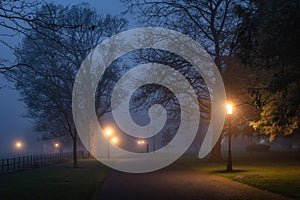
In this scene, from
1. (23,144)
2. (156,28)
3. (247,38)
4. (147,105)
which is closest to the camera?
(247,38)

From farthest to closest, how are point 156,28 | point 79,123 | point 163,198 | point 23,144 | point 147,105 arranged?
point 23,144 < point 79,123 < point 147,105 < point 156,28 < point 163,198

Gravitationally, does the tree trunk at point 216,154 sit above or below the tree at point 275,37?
below

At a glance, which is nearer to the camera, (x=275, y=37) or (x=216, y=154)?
(x=275, y=37)

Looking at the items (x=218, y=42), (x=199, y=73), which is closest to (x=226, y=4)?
(x=218, y=42)

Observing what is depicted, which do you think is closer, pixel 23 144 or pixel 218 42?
pixel 218 42

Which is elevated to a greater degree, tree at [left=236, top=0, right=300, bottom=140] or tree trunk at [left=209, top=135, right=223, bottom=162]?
tree at [left=236, top=0, right=300, bottom=140]

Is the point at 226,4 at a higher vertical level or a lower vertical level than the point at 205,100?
higher

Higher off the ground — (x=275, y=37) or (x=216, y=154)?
(x=275, y=37)

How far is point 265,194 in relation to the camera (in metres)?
15.1

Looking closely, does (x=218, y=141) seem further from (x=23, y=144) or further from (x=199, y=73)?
(x=23, y=144)

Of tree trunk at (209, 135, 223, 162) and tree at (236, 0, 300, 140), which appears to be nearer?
tree at (236, 0, 300, 140)

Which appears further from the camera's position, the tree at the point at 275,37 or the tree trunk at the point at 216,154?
the tree trunk at the point at 216,154

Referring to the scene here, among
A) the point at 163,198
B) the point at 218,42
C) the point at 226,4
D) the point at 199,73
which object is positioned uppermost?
the point at 226,4

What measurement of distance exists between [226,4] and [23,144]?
13879 cm
